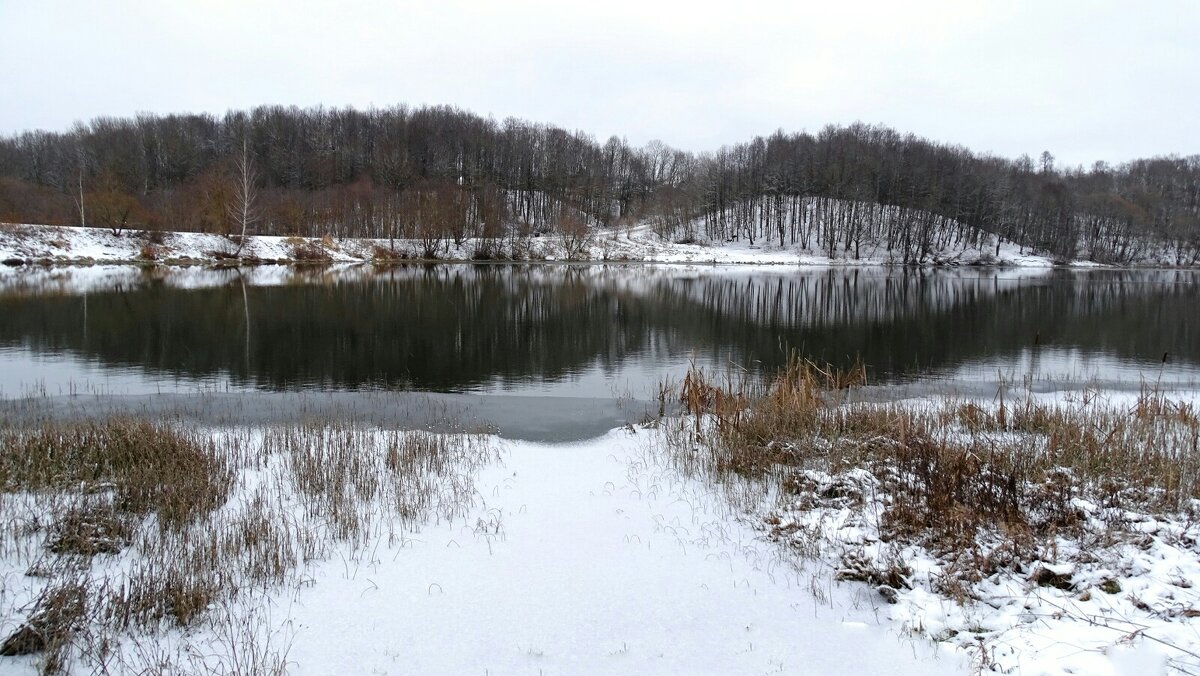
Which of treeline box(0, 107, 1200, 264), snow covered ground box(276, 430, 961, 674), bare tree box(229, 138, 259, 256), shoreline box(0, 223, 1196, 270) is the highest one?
treeline box(0, 107, 1200, 264)

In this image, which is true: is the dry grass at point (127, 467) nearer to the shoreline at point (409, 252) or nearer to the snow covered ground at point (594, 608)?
the snow covered ground at point (594, 608)

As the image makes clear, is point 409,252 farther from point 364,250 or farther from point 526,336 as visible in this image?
point 526,336

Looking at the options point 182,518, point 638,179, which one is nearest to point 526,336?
point 182,518

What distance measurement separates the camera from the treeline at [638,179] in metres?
84.1

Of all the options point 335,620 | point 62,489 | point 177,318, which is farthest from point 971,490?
point 177,318

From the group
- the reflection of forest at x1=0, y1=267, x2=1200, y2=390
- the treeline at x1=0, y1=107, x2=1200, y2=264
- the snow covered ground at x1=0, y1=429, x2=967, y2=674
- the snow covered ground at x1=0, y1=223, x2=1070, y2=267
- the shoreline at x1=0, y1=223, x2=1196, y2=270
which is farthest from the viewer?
the treeline at x1=0, y1=107, x2=1200, y2=264

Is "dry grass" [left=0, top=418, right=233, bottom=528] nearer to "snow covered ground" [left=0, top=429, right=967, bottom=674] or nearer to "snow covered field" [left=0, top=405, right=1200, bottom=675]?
"snow covered field" [left=0, top=405, right=1200, bottom=675]

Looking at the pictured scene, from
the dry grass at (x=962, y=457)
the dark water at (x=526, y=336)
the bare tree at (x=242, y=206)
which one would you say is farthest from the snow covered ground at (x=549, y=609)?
the bare tree at (x=242, y=206)

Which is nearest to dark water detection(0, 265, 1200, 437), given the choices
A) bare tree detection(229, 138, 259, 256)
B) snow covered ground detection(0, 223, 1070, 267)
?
snow covered ground detection(0, 223, 1070, 267)

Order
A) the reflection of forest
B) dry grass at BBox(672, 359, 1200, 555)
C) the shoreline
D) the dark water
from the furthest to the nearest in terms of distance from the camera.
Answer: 1. the shoreline
2. the reflection of forest
3. the dark water
4. dry grass at BBox(672, 359, 1200, 555)

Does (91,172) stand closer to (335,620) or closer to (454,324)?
(454,324)

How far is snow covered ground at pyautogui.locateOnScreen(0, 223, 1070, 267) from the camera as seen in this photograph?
48344mm

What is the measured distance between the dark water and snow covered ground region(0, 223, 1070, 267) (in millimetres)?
16247

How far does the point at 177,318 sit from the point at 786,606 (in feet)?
79.3
